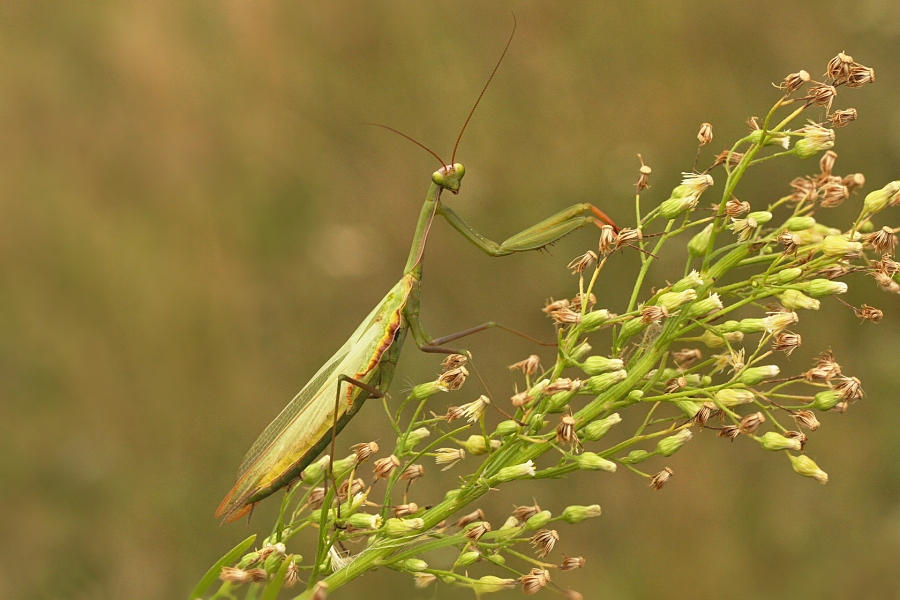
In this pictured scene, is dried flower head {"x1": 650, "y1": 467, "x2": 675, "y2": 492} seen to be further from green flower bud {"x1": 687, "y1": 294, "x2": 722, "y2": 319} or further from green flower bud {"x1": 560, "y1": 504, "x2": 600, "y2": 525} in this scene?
green flower bud {"x1": 687, "y1": 294, "x2": 722, "y2": 319}

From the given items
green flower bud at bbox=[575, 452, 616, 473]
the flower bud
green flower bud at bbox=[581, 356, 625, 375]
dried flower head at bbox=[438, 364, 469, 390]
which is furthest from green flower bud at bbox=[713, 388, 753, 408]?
dried flower head at bbox=[438, 364, 469, 390]

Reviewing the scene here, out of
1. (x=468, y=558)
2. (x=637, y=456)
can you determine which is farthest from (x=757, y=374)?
(x=468, y=558)

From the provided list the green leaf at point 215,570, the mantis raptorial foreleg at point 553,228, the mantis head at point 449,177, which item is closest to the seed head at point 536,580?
the green leaf at point 215,570

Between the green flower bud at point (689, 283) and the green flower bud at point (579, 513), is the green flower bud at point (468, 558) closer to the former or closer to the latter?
the green flower bud at point (579, 513)

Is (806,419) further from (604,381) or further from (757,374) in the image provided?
(604,381)

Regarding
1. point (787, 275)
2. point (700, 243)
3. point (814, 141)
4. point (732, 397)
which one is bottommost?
point (732, 397)
